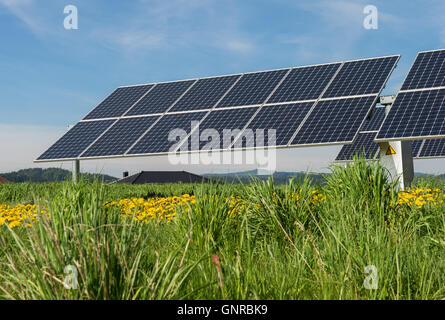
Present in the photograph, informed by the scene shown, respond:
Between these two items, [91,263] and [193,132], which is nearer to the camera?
[91,263]

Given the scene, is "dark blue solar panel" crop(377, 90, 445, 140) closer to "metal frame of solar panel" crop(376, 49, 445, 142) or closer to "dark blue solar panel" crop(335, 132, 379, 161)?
"metal frame of solar panel" crop(376, 49, 445, 142)

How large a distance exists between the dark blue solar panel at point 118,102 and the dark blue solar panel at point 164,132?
2902 millimetres

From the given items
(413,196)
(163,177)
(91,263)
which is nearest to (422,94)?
(413,196)

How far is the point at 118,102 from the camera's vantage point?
2031cm

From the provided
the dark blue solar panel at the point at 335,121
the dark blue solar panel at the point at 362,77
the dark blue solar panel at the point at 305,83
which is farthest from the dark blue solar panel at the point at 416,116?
the dark blue solar panel at the point at 305,83

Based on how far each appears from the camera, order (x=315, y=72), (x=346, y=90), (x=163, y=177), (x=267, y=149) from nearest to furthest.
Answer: (x=267, y=149), (x=346, y=90), (x=315, y=72), (x=163, y=177)

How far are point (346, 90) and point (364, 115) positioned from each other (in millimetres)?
1937

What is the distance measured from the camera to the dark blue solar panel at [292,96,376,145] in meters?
13.2

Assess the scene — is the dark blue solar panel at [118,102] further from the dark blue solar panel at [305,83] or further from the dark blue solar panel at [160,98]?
the dark blue solar panel at [305,83]

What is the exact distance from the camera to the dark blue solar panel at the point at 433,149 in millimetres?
23703

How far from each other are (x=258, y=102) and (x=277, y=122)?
1.87m

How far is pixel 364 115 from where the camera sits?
13703mm
